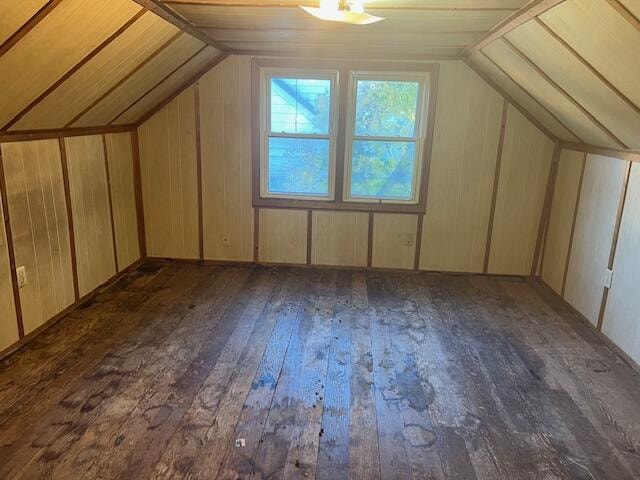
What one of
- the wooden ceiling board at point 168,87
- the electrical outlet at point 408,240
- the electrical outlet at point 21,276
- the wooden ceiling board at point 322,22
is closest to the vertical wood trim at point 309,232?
the electrical outlet at point 408,240

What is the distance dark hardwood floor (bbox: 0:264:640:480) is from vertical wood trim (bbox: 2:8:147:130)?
4.91 feet

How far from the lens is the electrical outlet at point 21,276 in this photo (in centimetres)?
290

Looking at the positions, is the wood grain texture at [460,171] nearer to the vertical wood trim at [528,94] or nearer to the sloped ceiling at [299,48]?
the sloped ceiling at [299,48]

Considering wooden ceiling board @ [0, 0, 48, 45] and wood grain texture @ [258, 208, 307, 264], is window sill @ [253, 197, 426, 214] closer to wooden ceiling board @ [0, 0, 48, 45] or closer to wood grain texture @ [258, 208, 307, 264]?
wood grain texture @ [258, 208, 307, 264]

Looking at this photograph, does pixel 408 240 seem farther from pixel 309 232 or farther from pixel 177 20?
pixel 177 20

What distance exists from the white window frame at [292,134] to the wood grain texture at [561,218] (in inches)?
84.7

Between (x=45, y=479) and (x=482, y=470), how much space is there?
191 cm

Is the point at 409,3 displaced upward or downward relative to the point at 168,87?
upward

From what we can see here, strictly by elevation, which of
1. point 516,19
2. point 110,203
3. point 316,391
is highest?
point 516,19

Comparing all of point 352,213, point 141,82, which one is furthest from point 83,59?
point 352,213

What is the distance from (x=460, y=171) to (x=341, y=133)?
4.05 ft

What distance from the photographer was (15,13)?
1.93 metres

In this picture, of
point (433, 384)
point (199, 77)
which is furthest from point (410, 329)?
point (199, 77)

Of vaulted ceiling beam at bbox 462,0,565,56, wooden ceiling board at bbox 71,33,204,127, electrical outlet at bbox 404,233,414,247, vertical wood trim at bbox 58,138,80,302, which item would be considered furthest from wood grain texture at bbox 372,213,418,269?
vertical wood trim at bbox 58,138,80,302
